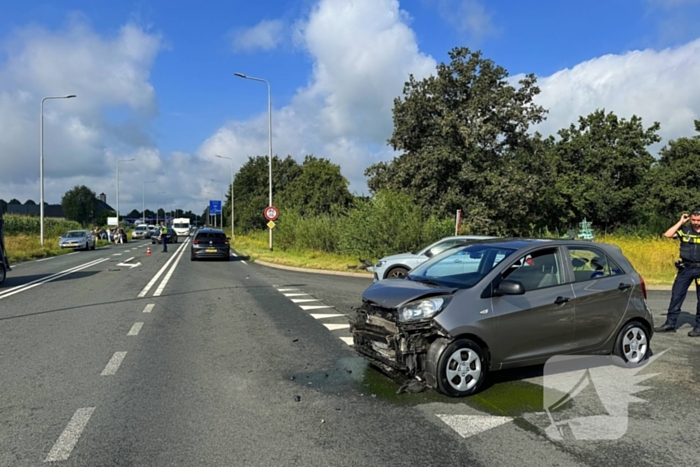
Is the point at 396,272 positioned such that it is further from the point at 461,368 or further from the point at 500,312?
the point at 461,368

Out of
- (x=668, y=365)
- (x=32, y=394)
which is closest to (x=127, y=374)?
(x=32, y=394)

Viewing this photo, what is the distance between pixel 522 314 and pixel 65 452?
4.25 meters

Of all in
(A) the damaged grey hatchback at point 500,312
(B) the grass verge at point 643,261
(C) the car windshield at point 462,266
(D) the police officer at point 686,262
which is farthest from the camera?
(B) the grass verge at point 643,261

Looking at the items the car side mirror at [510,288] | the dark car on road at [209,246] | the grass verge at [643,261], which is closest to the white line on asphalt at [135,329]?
the car side mirror at [510,288]

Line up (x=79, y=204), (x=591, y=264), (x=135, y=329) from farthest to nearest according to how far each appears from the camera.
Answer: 1. (x=79, y=204)
2. (x=135, y=329)
3. (x=591, y=264)

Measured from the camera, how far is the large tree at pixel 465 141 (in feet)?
112

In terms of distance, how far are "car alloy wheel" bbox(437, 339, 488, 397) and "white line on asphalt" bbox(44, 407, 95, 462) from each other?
312 centimetres

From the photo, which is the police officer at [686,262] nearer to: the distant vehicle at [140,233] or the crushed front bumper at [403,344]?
the crushed front bumper at [403,344]

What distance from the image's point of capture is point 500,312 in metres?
5.51

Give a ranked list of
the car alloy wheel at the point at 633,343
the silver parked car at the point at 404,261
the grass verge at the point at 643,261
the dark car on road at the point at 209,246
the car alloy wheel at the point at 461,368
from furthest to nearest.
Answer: the dark car on road at the point at 209,246
the grass verge at the point at 643,261
the silver parked car at the point at 404,261
the car alloy wheel at the point at 633,343
the car alloy wheel at the point at 461,368

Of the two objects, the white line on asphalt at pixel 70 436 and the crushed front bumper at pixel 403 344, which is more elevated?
the crushed front bumper at pixel 403 344

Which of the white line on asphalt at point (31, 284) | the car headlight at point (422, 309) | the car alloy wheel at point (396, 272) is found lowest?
the white line on asphalt at point (31, 284)

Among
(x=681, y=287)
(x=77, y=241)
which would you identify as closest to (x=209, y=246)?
(x=77, y=241)

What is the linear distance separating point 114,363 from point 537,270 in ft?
16.6
